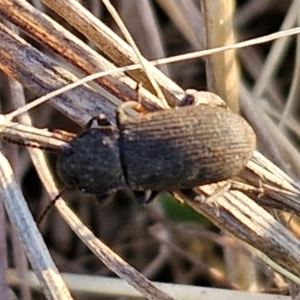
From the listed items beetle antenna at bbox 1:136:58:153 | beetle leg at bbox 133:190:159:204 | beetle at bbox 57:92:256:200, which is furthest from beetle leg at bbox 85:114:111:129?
beetle leg at bbox 133:190:159:204

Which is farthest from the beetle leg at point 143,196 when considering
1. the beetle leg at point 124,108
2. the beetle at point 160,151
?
the beetle leg at point 124,108

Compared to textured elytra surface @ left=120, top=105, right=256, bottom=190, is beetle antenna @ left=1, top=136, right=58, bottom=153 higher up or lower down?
higher up

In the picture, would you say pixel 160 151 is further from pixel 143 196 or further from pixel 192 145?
pixel 143 196

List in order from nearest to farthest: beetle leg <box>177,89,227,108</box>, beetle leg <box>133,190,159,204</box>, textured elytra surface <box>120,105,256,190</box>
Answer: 1. textured elytra surface <box>120,105,256,190</box>
2. beetle leg <box>177,89,227,108</box>
3. beetle leg <box>133,190,159,204</box>

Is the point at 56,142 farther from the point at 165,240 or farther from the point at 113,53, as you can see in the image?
the point at 165,240


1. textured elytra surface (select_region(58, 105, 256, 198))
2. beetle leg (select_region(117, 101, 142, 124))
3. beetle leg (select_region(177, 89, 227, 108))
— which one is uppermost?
beetle leg (select_region(117, 101, 142, 124))

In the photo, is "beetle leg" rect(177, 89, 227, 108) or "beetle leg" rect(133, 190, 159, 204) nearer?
"beetle leg" rect(177, 89, 227, 108)

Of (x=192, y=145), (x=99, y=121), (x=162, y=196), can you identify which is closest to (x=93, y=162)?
(x=99, y=121)

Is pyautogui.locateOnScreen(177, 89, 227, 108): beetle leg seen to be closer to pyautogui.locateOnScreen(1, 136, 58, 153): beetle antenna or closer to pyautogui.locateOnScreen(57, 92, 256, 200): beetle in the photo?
pyautogui.locateOnScreen(57, 92, 256, 200): beetle
